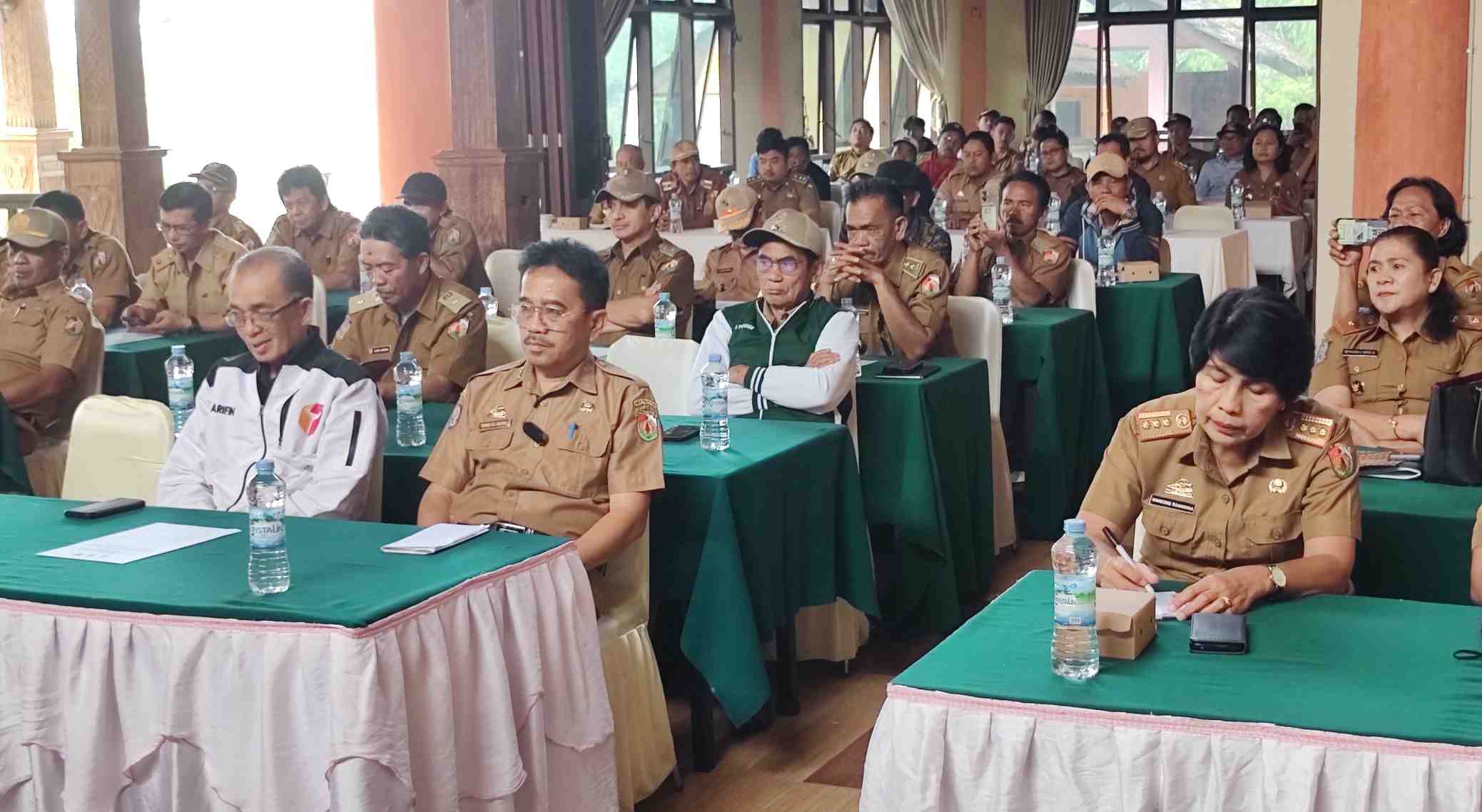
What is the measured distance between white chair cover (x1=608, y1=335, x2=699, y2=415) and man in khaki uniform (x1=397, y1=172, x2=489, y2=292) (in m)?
2.47

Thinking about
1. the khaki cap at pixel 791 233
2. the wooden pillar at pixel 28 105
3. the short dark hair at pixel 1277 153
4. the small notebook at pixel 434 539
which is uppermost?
the wooden pillar at pixel 28 105

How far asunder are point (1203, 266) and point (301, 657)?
6.29 metres

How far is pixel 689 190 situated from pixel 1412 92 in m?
4.89

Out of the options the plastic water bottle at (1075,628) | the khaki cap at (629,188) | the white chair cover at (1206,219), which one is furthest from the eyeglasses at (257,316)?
the white chair cover at (1206,219)

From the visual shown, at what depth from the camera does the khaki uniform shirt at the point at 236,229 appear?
712 cm

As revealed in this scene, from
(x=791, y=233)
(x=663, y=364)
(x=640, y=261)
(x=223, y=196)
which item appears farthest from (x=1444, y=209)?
(x=223, y=196)

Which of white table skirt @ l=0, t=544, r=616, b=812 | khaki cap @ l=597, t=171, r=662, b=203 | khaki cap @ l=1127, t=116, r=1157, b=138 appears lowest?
white table skirt @ l=0, t=544, r=616, b=812

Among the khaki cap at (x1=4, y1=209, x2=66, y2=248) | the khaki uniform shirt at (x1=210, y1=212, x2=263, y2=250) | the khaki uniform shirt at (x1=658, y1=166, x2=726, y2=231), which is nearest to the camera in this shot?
the khaki cap at (x1=4, y1=209, x2=66, y2=248)

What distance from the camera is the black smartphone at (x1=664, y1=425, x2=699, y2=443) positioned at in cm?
378

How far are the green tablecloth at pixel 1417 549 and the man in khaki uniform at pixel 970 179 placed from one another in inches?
271

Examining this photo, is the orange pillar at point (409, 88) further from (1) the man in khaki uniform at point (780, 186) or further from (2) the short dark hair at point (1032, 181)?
(2) the short dark hair at point (1032, 181)

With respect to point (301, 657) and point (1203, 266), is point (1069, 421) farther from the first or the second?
point (301, 657)

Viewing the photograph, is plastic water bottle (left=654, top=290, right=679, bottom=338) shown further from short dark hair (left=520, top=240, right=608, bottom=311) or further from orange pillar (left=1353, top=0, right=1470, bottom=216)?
orange pillar (left=1353, top=0, right=1470, bottom=216)

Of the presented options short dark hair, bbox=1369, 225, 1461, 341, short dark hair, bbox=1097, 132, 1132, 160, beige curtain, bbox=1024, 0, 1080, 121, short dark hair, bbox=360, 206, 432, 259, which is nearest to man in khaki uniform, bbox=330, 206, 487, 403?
short dark hair, bbox=360, 206, 432, 259
